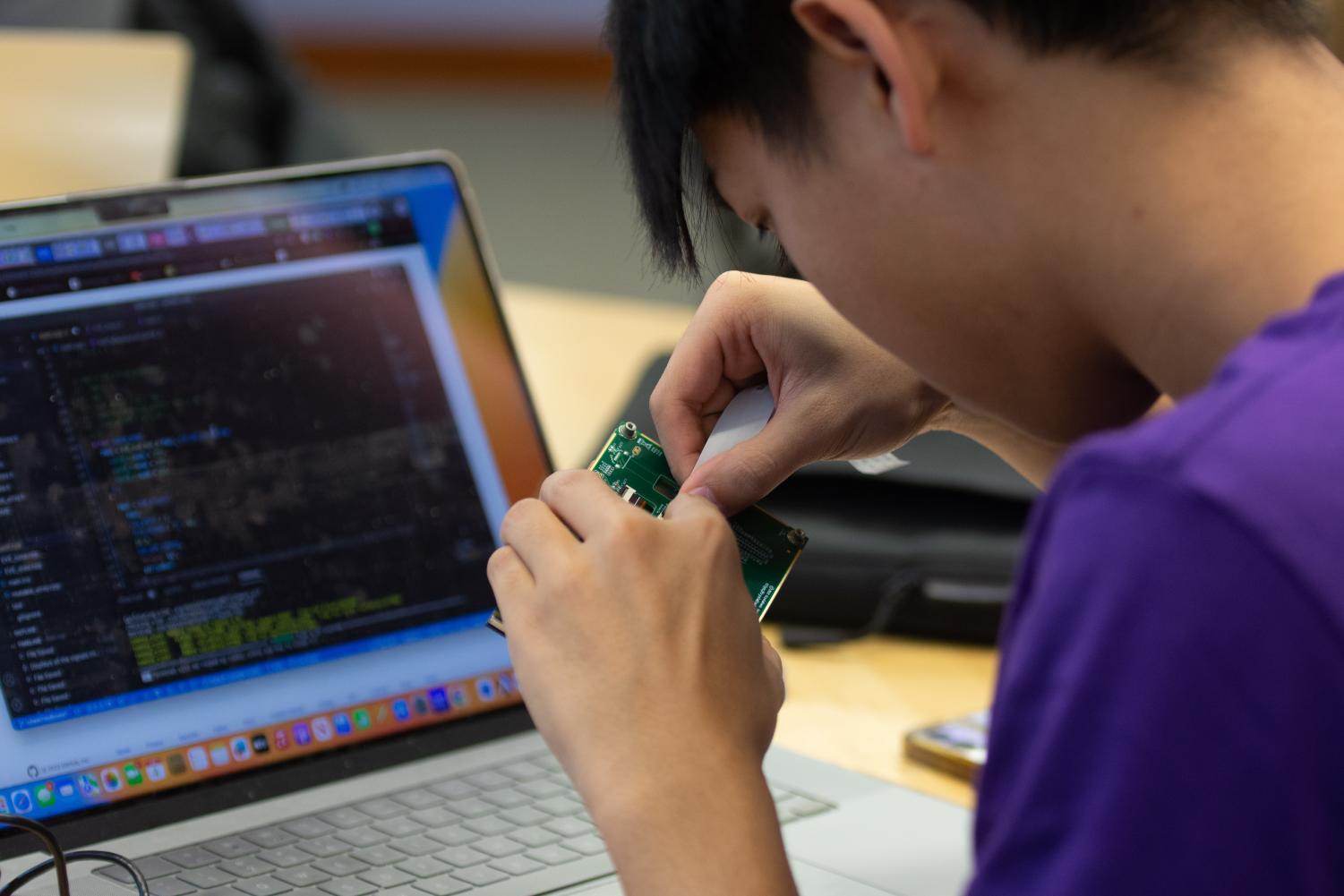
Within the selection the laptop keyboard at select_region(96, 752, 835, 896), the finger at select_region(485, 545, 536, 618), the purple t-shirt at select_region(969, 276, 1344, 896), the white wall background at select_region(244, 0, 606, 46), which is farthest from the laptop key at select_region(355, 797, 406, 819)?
the white wall background at select_region(244, 0, 606, 46)

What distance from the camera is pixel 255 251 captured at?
2.79ft

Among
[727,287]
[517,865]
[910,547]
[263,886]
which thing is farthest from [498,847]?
[910,547]

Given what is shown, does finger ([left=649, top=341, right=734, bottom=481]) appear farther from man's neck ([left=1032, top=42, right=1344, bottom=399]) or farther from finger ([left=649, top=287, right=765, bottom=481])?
man's neck ([left=1032, top=42, right=1344, bottom=399])

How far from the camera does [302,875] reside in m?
0.72

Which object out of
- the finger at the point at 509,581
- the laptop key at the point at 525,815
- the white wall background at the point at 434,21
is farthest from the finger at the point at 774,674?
the white wall background at the point at 434,21

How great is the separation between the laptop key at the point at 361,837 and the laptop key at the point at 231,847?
4cm

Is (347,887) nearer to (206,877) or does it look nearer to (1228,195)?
(206,877)

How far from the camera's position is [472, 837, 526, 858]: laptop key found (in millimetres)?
744

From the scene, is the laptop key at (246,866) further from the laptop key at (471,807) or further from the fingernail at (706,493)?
the fingernail at (706,493)

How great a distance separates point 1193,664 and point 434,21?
162 inches

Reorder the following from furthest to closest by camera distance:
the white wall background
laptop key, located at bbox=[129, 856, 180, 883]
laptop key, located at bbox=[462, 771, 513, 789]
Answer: the white wall background
laptop key, located at bbox=[462, 771, 513, 789]
laptop key, located at bbox=[129, 856, 180, 883]

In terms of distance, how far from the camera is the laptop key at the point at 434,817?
0.77 meters

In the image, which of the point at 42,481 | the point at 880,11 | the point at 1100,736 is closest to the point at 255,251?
the point at 42,481

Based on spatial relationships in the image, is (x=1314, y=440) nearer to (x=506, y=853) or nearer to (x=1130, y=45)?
(x=1130, y=45)
